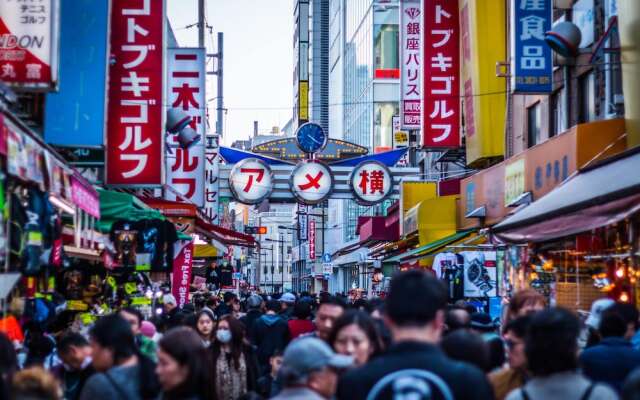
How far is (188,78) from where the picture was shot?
26.4m

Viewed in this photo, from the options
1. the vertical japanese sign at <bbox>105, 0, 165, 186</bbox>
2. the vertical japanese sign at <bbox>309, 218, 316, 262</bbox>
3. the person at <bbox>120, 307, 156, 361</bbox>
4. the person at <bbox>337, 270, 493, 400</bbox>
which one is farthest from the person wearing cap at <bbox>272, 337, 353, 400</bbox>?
the vertical japanese sign at <bbox>309, 218, 316, 262</bbox>

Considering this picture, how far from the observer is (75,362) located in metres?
8.57

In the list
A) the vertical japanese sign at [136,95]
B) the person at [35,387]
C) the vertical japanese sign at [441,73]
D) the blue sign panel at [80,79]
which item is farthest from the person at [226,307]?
the person at [35,387]

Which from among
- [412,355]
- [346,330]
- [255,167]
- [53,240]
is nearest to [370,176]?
[255,167]

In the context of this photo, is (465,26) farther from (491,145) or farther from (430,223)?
(430,223)

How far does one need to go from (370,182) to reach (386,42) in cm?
3068

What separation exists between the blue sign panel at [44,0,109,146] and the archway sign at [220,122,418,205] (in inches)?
704

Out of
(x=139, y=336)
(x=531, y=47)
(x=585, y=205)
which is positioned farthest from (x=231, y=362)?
(x=531, y=47)

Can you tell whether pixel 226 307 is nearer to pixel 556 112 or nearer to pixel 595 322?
pixel 556 112

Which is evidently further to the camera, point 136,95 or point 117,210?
point 136,95

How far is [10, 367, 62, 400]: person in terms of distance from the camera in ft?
16.5

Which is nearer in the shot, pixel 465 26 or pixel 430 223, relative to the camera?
pixel 465 26

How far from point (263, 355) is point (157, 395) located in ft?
23.2

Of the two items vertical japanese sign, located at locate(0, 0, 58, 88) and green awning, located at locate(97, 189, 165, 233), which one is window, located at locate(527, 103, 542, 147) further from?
vertical japanese sign, located at locate(0, 0, 58, 88)
